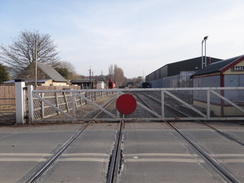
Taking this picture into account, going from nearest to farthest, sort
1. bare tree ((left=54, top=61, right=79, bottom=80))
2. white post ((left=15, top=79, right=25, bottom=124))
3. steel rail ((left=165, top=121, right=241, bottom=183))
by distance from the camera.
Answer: steel rail ((left=165, top=121, right=241, bottom=183)) < white post ((left=15, top=79, right=25, bottom=124)) < bare tree ((left=54, top=61, right=79, bottom=80))

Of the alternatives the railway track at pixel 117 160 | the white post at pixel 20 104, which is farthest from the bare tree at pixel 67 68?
the railway track at pixel 117 160

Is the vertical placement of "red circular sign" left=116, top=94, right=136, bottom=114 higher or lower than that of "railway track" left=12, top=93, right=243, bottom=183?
higher

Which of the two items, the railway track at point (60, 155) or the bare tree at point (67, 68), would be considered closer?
the railway track at point (60, 155)

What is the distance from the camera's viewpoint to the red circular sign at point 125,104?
419 inches

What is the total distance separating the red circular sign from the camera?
419 inches

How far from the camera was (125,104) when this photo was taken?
10680 millimetres

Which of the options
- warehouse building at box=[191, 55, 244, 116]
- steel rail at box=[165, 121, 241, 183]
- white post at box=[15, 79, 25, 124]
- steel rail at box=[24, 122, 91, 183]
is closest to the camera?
steel rail at box=[165, 121, 241, 183]

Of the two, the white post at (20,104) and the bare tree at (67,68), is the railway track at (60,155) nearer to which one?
the white post at (20,104)

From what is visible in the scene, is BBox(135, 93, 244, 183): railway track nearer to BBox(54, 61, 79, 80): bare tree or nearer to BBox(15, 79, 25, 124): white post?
BBox(15, 79, 25, 124): white post

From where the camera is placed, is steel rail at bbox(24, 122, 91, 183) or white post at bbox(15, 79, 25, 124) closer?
steel rail at bbox(24, 122, 91, 183)

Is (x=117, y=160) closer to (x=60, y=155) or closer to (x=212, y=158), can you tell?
(x=60, y=155)

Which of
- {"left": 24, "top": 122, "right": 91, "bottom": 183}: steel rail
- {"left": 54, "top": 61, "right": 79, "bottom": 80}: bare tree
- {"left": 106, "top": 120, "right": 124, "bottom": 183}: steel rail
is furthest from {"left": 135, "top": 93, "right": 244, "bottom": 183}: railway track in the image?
{"left": 54, "top": 61, "right": 79, "bottom": 80}: bare tree

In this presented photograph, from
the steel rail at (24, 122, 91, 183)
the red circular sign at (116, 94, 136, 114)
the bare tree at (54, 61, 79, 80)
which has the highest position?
the bare tree at (54, 61, 79, 80)

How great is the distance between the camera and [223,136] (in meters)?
7.57
